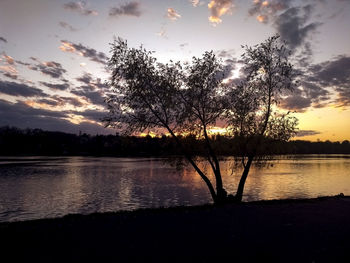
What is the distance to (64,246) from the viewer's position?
12.7 meters

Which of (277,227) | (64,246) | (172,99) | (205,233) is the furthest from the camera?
(172,99)

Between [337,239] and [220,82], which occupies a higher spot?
[220,82]

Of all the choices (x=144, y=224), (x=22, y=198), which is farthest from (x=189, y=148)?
(x=22, y=198)

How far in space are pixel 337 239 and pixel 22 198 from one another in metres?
43.5

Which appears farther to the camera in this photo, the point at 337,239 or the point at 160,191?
the point at 160,191

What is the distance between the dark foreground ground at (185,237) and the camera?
1159 centimetres

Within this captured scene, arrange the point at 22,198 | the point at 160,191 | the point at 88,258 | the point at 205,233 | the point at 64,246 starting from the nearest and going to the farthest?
the point at 88,258
the point at 64,246
the point at 205,233
the point at 22,198
the point at 160,191

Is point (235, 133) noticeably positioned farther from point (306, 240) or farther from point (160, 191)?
point (160, 191)

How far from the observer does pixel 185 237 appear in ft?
46.2

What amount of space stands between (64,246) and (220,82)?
790 inches

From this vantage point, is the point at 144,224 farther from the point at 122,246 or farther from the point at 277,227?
the point at 277,227

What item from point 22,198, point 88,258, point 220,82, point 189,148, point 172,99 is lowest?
point 22,198

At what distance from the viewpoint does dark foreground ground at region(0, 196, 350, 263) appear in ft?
38.0

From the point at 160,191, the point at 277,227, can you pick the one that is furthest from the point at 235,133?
the point at 160,191
